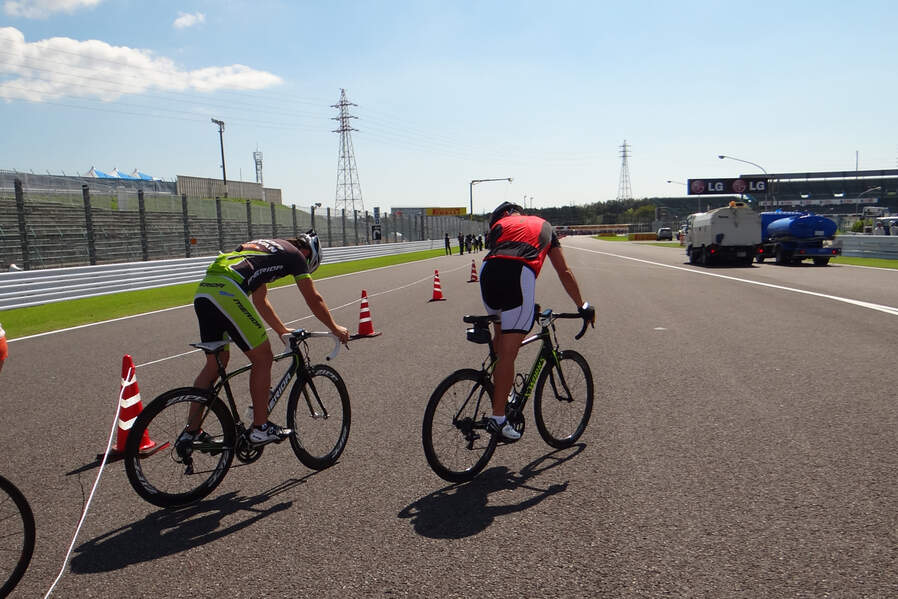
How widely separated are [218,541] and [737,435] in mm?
3828

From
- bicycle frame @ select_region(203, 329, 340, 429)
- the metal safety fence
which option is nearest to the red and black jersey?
bicycle frame @ select_region(203, 329, 340, 429)

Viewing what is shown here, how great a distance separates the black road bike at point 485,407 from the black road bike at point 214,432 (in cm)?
95

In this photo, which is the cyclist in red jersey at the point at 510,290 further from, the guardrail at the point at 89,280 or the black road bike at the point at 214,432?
the guardrail at the point at 89,280

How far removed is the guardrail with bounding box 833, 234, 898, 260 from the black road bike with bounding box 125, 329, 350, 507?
30155mm

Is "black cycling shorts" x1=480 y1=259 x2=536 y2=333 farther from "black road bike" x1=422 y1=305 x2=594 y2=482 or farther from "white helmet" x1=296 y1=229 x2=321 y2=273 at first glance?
"white helmet" x1=296 y1=229 x2=321 y2=273

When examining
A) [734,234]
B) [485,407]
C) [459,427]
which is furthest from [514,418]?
[734,234]

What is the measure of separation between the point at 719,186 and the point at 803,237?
77636mm

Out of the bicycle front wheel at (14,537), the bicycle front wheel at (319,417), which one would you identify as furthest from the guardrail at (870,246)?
the bicycle front wheel at (14,537)

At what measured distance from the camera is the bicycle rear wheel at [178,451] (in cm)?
375

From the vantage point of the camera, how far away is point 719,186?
325 ft

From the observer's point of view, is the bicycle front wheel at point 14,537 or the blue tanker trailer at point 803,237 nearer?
the bicycle front wheel at point 14,537

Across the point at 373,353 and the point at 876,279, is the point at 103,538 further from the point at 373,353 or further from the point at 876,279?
the point at 876,279

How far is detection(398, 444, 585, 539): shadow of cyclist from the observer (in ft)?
11.9

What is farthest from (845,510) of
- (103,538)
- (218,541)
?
(103,538)
